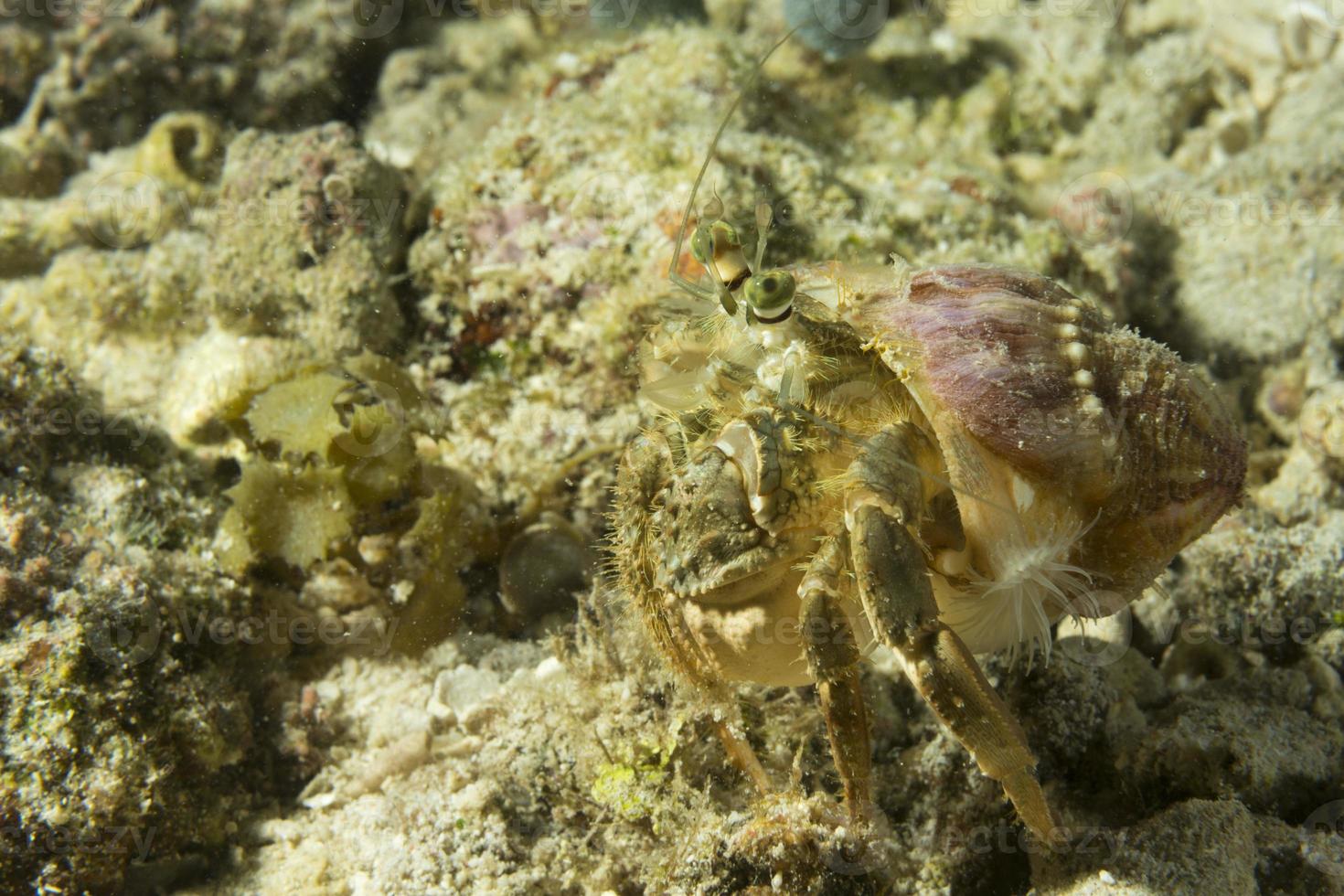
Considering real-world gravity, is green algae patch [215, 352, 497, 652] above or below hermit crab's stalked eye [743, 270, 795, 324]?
below

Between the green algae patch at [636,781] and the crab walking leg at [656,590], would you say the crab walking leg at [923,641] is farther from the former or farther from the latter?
the green algae patch at [636,781]

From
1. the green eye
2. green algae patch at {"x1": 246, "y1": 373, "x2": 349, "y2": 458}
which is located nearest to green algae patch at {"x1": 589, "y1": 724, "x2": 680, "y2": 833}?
the green eye

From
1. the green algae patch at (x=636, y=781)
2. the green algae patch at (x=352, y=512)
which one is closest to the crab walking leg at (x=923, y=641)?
the green algae patch at (x=636, y=781)

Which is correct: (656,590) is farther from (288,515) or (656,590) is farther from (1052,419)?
(288,515)

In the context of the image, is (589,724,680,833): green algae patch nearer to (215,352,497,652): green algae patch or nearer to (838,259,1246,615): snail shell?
(215,352,497,652): green algae patch

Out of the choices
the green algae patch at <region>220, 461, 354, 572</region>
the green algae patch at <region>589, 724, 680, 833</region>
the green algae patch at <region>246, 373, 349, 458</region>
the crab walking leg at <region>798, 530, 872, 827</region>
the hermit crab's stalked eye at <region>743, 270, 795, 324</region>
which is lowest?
the green algae patch at <region>589, 724, 680, 833</region>

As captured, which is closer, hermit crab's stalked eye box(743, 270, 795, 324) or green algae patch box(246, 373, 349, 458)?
hermit crab's stalked eye box(743, 270, 795, 324)
